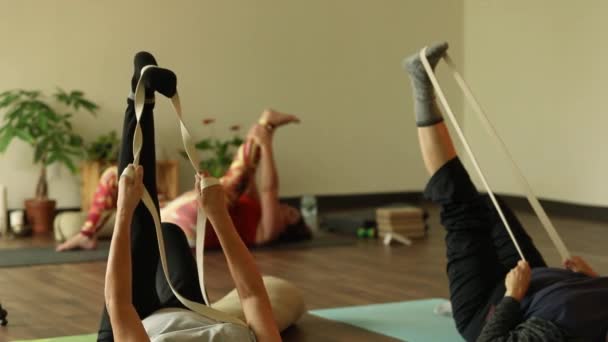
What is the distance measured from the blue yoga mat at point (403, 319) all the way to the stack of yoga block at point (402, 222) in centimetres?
201

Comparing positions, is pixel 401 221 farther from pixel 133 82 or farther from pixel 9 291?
pixel 133 82

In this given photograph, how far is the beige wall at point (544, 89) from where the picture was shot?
262 inches

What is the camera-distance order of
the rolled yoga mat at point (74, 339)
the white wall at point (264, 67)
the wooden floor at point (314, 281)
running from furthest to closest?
1. the white wall at point (264, 67)
2. the wooden floor at point (314, 281)
3. the rolled yoga mat at point (74, 339)

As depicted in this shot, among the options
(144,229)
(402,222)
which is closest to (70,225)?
(402,222)

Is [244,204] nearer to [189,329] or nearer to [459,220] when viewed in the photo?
[459,220]

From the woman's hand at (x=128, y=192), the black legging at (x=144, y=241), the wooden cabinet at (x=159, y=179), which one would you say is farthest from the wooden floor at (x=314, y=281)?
the woman's hand at (x=128, y=192)

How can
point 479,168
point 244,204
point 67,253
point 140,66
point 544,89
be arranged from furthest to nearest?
point 544,89 < point 244,204 < point 67,253 < point 479,168 < point 140,66

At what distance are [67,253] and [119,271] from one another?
3459 millimetres


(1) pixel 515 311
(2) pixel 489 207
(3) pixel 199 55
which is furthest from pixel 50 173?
(1) pixel 515 311

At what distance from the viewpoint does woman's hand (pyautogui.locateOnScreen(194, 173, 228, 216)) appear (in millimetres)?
2082

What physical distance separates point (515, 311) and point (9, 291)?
242 cm

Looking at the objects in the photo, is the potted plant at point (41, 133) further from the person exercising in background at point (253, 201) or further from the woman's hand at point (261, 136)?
the woman's hand at point (261, 136)

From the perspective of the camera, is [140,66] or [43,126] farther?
[43,126]

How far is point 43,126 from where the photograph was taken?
6434 millimetres
